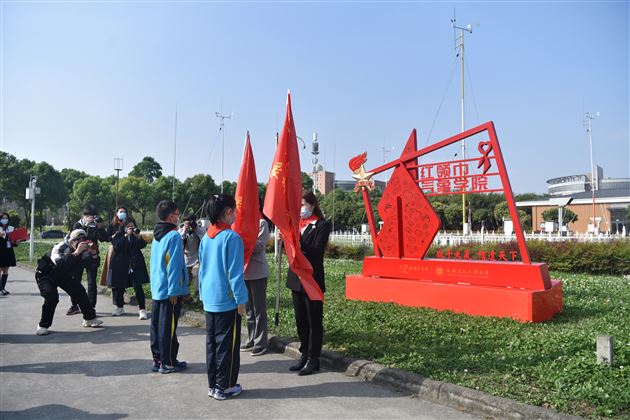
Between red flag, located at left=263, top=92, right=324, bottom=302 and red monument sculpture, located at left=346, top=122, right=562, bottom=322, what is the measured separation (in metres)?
2.90

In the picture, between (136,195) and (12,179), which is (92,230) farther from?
(136,195)

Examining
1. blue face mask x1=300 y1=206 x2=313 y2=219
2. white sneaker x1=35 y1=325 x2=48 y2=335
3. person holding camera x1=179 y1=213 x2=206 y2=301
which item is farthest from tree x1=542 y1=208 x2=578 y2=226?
white sneaker x1=35 y1=325 x2=48 y2=335

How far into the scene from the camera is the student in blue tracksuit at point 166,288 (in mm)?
4672

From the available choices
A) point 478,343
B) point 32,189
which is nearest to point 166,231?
point 478,343

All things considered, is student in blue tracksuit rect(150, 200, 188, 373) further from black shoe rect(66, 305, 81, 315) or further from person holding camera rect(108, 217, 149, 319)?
black shoe rect(66, 305, 81, 315)

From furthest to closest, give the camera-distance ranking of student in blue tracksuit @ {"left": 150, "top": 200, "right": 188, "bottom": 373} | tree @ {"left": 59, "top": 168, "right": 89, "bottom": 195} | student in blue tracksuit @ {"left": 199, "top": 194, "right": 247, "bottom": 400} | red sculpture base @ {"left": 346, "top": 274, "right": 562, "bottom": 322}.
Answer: tree @ {"left": 59, "top": 168, "right": 89, "bottom": 195} → red sculpture base @ {"left": 346, "top": 274, "right": 562, "bottom": 322} → student in blue tracksuit @ {"left": 150, "top": 200, "right": 188, "bottom": 373} → student in blue tracksuit @ {"left": 199, "top": 194, "right": 247, "bottom": 400}

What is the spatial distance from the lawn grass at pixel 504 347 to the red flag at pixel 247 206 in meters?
1.32

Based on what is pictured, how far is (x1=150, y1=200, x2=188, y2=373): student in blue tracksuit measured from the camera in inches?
184

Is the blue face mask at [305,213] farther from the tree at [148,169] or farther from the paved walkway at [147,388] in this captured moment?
the tree at [148,169]

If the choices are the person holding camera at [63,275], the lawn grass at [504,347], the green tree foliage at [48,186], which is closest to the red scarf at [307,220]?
the lawn grass at [504,347]

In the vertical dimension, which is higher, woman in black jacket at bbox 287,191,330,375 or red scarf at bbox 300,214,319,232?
red scarf at bbox 300,214,319,232

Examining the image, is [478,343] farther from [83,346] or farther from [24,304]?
[24,304]

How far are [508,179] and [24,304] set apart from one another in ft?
28.6

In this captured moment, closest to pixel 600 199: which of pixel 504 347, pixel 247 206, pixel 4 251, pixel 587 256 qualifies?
pixel 587 256
